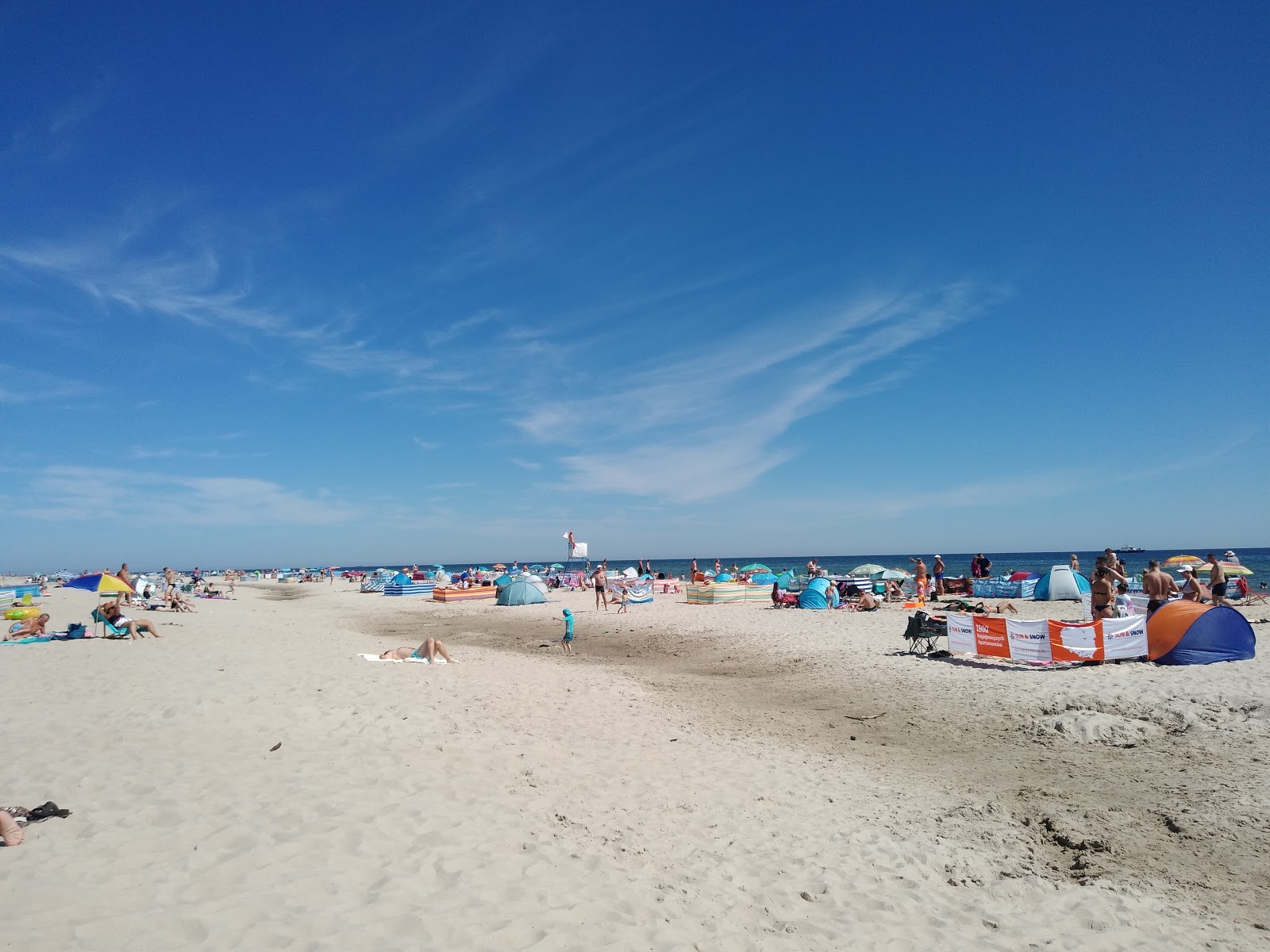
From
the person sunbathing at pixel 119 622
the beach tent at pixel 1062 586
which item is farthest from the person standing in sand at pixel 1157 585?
the person sunbathing at pixel 119 622

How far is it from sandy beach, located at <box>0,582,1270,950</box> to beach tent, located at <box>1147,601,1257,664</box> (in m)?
0.42

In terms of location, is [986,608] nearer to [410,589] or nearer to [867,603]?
[867,603]

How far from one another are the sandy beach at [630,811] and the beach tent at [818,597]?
39.8 feet

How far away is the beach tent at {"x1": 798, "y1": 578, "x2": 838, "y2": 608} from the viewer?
24.6 m

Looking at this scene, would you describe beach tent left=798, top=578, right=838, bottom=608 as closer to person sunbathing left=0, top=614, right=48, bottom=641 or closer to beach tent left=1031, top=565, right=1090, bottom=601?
beach tent left=1031, top=565, right=1090, bottom=601

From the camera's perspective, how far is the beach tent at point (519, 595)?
32000 millimetres

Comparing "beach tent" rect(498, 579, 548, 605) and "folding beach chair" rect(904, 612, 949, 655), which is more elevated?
"folding beach chair" rect(904, 612, 949, 655)

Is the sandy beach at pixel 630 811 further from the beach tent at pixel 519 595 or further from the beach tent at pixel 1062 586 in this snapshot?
the beach tent at pixel 519 595

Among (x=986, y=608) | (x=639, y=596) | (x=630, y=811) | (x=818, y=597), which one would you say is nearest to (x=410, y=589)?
(x=639, y=596)

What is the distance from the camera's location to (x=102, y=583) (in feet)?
62.0

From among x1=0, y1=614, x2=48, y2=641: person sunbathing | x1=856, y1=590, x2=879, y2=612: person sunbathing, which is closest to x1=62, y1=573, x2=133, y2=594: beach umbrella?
x1=0, y1=614, x2=48, y2=641: person sunbathing

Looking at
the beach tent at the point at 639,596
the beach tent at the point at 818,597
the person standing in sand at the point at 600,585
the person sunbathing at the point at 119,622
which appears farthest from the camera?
the beach tent at the point at 639,596

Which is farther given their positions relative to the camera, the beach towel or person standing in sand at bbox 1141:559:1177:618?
person standing in sand at bbox 1141:559:1177:618

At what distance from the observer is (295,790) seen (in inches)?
246
